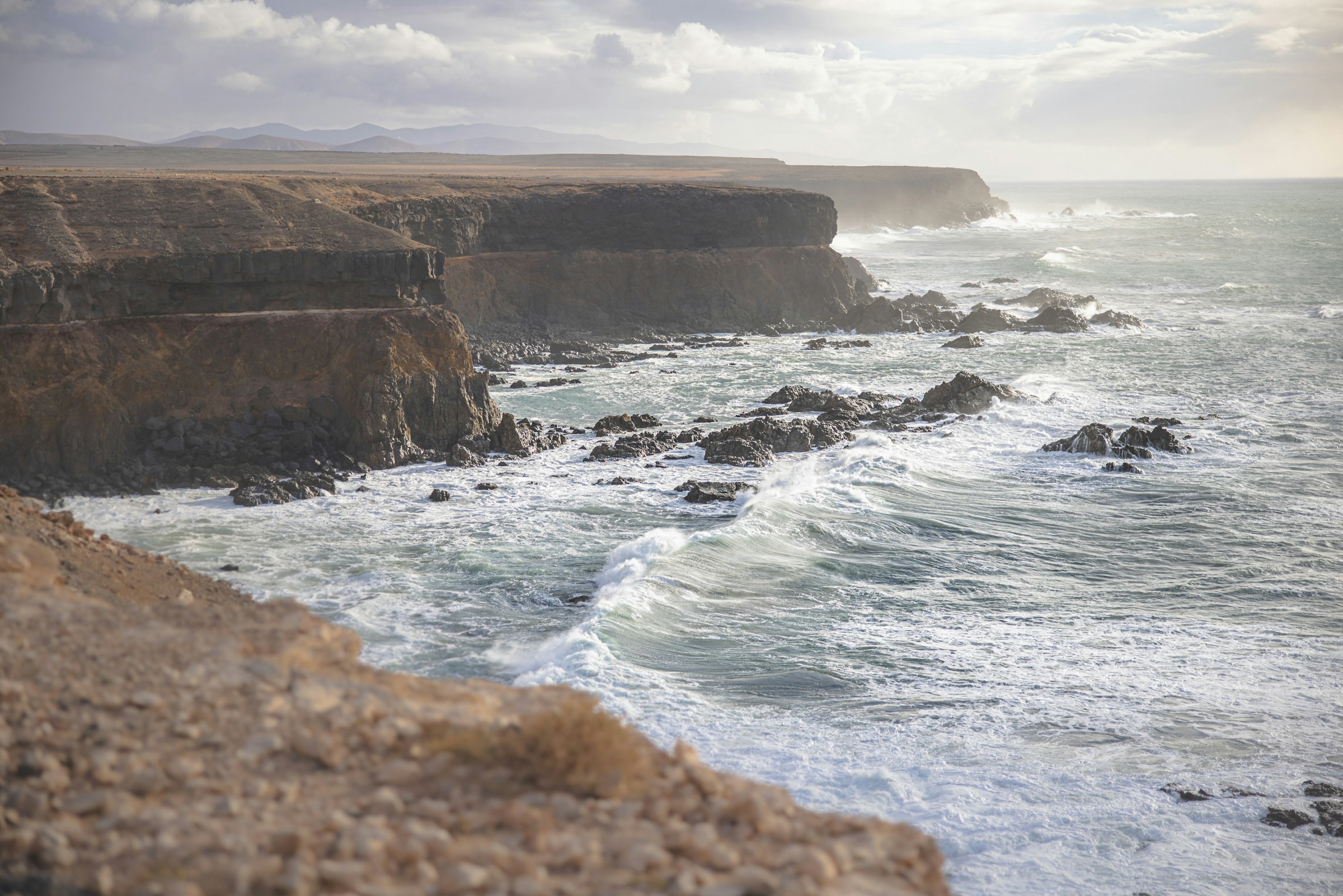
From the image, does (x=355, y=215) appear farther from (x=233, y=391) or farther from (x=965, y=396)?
(x=965, y=396)

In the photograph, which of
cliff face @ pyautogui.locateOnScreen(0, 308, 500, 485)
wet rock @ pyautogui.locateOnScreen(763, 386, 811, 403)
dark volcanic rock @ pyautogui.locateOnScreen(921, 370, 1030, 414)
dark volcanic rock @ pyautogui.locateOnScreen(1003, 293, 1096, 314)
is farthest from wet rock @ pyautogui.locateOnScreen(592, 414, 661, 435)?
dark volcanic rock @ pyautogui.locateOnScreen(1003, 293, 1096, 314)

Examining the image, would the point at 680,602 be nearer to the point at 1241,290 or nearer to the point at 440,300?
the point at 440,300

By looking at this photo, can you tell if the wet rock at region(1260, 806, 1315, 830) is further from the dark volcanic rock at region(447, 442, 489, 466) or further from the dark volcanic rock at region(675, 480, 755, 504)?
the dark volcanic rock at region(447, 442, 489, 466)

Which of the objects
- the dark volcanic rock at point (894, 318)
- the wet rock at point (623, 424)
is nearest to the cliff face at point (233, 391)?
the wet rock at point (623, 424)

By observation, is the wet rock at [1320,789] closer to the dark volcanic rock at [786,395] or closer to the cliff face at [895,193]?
the dark volcanic rock at [786,395]

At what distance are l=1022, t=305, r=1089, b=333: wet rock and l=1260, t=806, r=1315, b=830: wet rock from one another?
4003cm

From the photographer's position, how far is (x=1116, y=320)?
48.7 meters

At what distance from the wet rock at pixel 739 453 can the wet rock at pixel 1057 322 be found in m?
27.6

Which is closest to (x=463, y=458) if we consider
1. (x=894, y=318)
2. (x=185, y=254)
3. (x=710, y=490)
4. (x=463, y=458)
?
(x=463, y=458)

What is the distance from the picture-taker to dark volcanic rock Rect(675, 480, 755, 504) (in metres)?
21.8

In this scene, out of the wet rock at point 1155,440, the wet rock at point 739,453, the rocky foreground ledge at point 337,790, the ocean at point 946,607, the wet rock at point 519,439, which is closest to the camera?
the rocky foreground ledge at point 337,790

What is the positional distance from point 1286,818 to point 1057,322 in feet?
135

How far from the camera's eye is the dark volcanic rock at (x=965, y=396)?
102 feet

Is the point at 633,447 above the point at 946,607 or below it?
above
